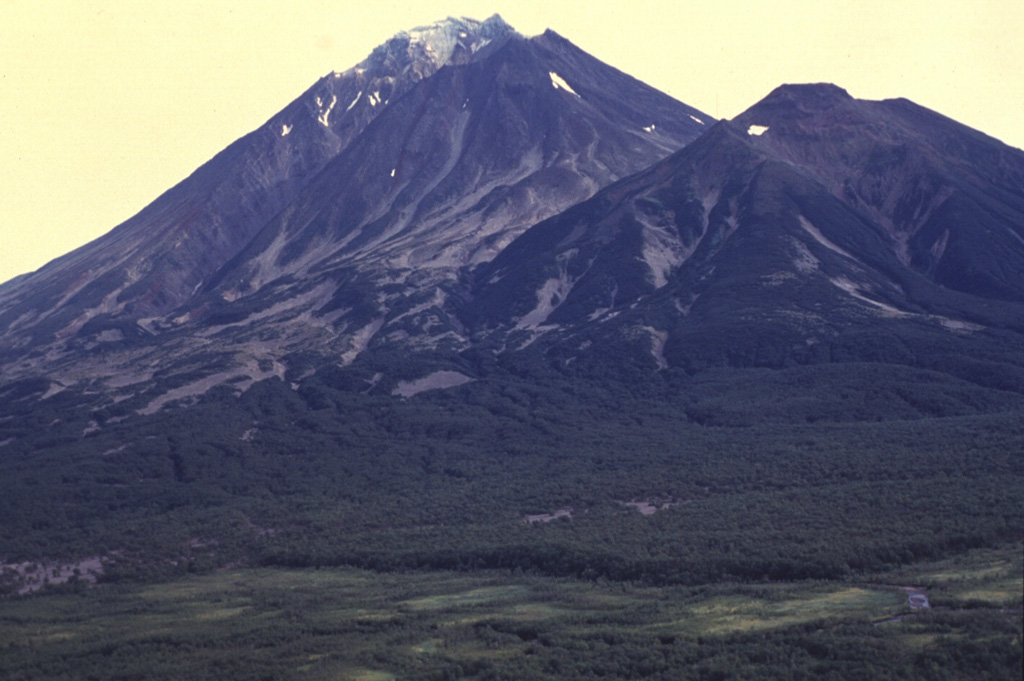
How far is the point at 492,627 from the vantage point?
70.6 metres

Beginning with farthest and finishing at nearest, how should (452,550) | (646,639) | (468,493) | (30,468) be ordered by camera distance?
(30,468), (468,493), (452,550), (646,639)

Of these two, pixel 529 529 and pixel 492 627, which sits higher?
pixel 492 627

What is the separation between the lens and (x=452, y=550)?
97562 mm

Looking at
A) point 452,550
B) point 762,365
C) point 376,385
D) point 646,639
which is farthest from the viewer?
point 376,385

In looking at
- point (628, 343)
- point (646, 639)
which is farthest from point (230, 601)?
point (628, 343)

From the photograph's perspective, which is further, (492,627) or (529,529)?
(529,529)

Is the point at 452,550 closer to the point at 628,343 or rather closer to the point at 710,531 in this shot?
the point at 710,531

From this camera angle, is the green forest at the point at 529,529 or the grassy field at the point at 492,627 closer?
the grassy field at the point at 492,627

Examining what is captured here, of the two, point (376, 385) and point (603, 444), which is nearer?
point (603, 444)

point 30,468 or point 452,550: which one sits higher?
point 30,468

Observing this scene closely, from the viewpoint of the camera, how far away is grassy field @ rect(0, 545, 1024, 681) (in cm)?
5881

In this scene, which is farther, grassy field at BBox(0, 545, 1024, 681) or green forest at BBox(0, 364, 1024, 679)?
green forest at BBox(0, 364, 1024, 679)

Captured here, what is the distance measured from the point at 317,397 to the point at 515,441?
155 feet

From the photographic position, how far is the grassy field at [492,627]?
5881 centimetres
